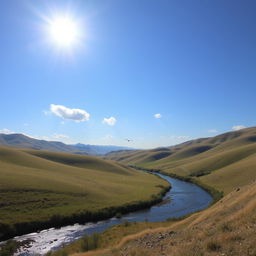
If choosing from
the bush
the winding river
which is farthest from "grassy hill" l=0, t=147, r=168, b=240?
the bush

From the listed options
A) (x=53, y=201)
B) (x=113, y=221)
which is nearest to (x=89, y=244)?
(x=113, y=221)

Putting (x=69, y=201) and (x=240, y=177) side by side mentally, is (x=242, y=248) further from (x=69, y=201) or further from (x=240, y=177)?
(x=240, y=177)

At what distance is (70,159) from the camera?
125 m

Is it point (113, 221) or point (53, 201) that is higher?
point (53, 201)

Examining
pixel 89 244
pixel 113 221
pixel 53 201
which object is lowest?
pixel 113 221

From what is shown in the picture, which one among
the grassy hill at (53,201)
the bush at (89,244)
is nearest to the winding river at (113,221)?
the grassy hill at (53,201)

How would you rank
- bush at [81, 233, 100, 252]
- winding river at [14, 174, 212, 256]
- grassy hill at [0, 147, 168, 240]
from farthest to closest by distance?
1. grassy hill at [0, 147, 168, 240]
2. winding river at [14, 174, 212, 256]
3. bush at [81, 233, 100, 252]

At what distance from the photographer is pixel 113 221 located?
46656 millimetres

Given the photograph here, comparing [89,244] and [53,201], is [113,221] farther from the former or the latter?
[89,244]

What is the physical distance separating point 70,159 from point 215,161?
7793cm

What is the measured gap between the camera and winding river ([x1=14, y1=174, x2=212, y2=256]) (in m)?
33.8

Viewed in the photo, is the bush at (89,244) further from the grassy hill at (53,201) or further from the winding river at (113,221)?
the grassy hill at (53,201)

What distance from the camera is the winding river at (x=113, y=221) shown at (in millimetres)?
33834

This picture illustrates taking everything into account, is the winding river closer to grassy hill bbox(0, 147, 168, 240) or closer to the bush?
grassy hill bbox(0, 147, 168, 240)
